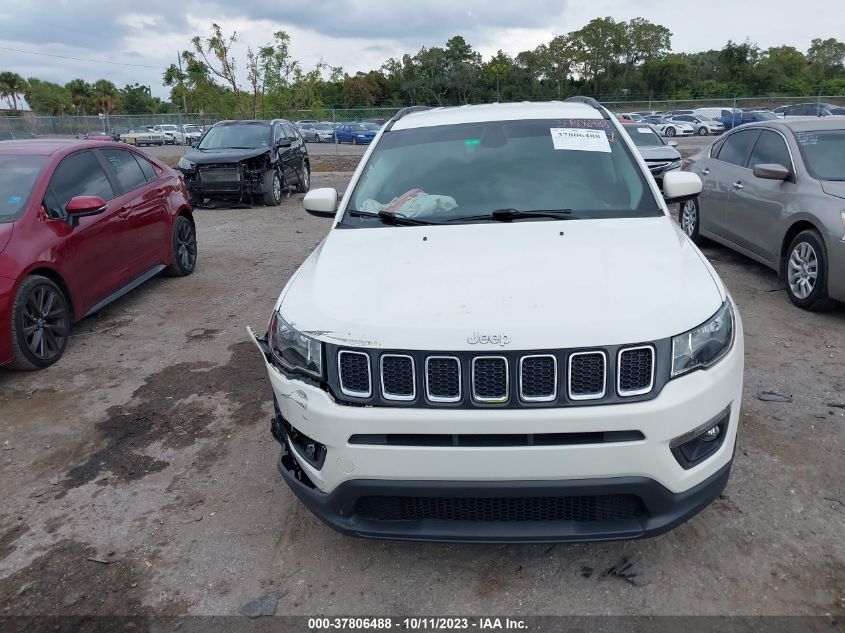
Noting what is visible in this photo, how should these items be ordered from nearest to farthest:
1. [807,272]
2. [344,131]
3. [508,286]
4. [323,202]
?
[508,286]
[323,202]
[807,272]
[344,131]

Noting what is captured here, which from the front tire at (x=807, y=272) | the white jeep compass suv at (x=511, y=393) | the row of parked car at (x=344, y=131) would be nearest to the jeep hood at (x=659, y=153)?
the front tire at (x=807, y=272)

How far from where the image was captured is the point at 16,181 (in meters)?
5.71

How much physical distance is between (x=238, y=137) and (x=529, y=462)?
503 inches

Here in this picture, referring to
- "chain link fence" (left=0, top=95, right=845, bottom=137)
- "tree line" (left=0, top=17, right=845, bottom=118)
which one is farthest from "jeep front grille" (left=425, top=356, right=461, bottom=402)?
"tree line" (left=0, top=17, right=845, bottom=118)

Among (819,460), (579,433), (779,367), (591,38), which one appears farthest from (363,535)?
(591,38)

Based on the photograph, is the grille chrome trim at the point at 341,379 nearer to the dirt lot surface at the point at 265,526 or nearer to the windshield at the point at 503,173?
the dirt lot surface at the point at 265,526

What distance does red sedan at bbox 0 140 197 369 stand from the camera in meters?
5.12

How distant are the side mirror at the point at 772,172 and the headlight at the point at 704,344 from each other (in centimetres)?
433

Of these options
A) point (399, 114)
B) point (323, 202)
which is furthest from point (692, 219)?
point (323, 202)

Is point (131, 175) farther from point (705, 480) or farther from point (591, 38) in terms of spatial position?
point (591, 38)

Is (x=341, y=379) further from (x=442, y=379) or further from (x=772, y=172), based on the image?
(x=772, y=172)

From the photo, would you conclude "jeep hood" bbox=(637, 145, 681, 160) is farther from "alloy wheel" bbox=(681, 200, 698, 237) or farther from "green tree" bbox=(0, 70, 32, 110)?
"green tree" bbox=(0, 70, 32, 110)

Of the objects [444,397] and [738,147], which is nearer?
[444,397]

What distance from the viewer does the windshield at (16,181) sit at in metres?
5.43
